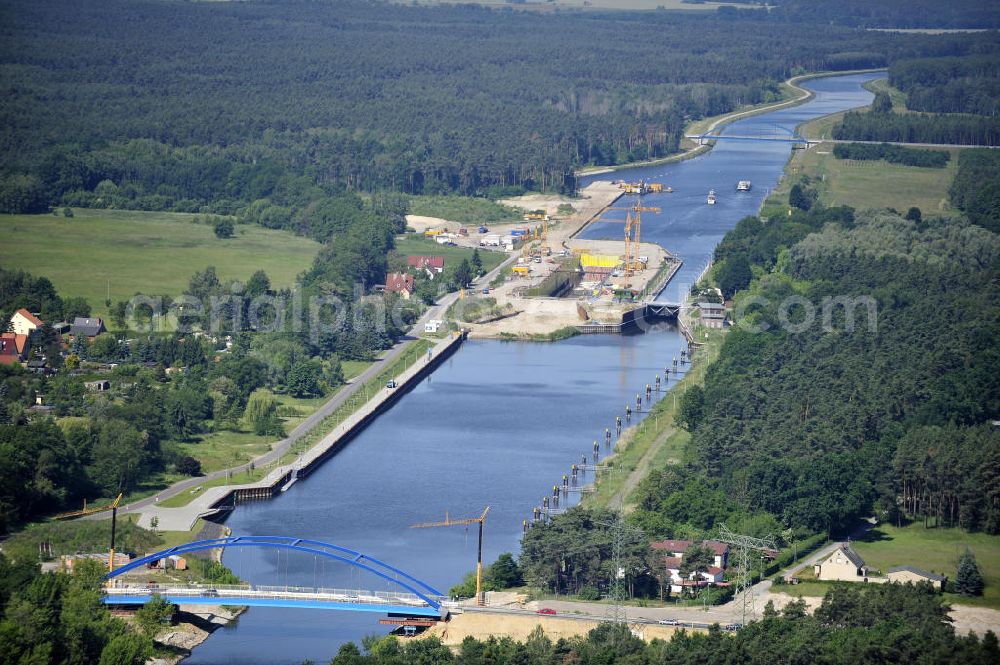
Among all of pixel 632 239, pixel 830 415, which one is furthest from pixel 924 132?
pixel 830 415

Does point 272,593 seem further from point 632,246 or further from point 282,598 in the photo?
point 632,246

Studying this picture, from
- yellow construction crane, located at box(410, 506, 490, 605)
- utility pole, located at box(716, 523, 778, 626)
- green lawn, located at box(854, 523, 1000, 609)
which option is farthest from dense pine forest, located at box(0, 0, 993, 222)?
utility pole, located at box(716, 523, 778, 626)

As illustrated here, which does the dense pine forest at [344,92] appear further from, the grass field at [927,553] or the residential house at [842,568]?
the residential house at [842,568]

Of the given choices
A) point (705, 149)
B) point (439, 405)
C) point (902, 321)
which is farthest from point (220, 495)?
point (705, 149)

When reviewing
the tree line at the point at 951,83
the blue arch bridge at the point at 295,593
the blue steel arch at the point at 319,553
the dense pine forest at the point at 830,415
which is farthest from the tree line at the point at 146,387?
the tree line at the point at 951,83

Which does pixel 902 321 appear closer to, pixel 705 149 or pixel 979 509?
pixel 979 509

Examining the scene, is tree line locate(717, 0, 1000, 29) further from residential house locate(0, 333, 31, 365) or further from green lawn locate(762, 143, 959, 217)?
residential house locate(0, 333, 31, 365)
